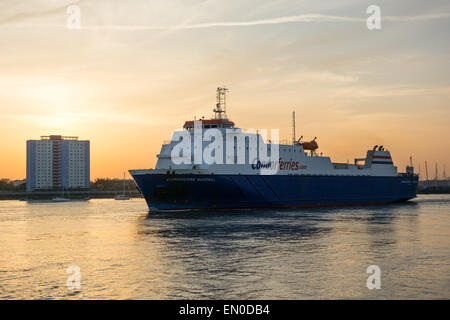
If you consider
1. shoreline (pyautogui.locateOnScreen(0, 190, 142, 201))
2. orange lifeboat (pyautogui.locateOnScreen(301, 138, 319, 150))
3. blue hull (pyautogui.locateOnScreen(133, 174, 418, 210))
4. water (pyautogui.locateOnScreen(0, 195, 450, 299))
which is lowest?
shoreline (pyautogui.locateOnScreen(0, 190, 142, 201))

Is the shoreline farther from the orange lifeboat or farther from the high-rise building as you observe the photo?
the orange lifeboat

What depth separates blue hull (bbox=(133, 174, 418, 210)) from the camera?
41531mm

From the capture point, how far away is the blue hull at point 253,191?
41.5 m

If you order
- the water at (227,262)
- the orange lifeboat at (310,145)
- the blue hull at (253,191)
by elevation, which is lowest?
the water at (227,262)

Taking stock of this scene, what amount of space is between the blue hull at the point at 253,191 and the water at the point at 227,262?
12774 millimetres

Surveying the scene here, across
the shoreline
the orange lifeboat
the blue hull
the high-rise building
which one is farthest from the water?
the high-rise building

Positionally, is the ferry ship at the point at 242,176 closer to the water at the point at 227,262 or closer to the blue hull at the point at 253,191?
the blue hull at the point at 253,191

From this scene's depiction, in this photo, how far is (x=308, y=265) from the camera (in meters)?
16.4

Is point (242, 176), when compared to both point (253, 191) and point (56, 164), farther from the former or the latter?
point (56, 164)

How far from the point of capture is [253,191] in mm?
45406

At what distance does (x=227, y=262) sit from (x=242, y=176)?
2676 centimetres

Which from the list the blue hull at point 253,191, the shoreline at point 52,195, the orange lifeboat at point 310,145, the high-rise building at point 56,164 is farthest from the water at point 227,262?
the high-rise building at point 56,164

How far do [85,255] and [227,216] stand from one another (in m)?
19.9

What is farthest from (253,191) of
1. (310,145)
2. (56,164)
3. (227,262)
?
(56,164)
